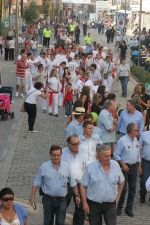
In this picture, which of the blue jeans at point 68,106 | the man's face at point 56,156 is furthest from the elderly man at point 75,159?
the blue jeans at point 68,106

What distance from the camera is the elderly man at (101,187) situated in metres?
8.73

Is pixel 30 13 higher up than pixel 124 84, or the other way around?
pixel 30 13

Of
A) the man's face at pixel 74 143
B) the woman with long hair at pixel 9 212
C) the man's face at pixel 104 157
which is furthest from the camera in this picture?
the man's face at pixel 74 143

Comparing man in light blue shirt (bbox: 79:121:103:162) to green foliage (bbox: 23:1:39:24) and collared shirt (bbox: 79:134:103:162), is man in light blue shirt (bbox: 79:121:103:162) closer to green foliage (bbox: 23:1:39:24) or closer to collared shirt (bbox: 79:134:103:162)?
collared shirt (bbox: 79:134:103:162)

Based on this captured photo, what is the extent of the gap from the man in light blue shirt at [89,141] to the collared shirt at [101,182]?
157 cm

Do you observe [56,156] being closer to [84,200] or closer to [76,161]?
[84,200]

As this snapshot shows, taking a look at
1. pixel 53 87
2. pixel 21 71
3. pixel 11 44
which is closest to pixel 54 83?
pixel 53 87

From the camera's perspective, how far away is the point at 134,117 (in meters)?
12.8

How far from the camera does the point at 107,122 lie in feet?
41.2

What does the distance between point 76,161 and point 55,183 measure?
0.83 meters

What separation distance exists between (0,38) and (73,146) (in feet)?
108

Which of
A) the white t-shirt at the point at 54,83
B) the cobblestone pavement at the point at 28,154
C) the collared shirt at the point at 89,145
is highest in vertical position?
the collared shirt at the point at 89,145

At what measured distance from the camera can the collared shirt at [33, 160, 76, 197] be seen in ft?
29.8

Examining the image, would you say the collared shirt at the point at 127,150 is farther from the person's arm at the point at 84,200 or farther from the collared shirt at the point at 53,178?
the person's arm at the point at 84,200
